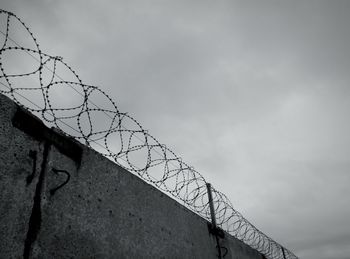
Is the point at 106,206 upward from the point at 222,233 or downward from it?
downward

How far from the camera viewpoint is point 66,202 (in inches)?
131

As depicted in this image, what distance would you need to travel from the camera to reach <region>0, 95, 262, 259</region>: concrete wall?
111 inches

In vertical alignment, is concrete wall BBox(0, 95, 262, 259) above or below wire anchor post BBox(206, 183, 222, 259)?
below

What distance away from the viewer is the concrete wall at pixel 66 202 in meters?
2.82

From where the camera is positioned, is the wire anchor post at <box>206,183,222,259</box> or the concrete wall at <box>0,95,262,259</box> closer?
the concrete wall at <box>0,95,262,259</box>

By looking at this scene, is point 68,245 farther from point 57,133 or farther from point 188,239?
point 188,239

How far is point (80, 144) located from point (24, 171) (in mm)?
852

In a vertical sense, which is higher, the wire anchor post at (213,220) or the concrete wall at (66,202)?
the wire anchor post at (213,220)

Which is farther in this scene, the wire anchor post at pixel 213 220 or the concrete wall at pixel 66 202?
the wire anchor post at pixel 213 220

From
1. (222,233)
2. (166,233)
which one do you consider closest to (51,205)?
(166,233)

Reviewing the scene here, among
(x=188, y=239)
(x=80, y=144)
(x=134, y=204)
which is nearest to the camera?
(x=80, y=144)

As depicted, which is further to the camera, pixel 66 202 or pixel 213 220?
pixel 213 220

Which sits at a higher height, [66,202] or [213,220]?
[213,220]

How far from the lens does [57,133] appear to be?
3.49 meters
